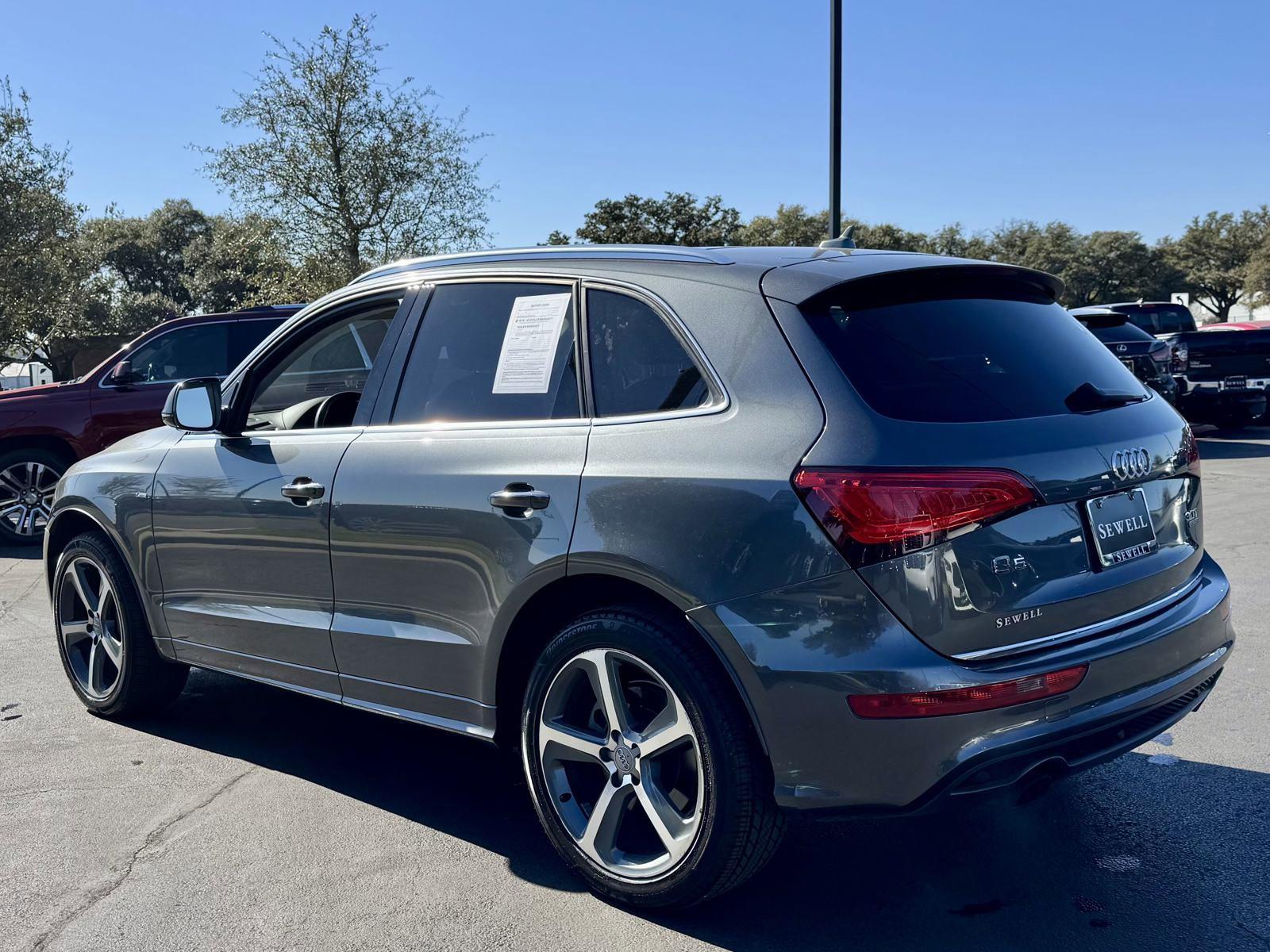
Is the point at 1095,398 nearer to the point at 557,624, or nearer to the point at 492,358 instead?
the point at 557,624

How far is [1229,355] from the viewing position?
51.1 feet

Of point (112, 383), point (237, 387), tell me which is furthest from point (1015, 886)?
point (112, 383)

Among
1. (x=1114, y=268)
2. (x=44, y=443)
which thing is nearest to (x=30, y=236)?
(x=44, y=443)

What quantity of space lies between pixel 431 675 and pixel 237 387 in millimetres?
1472

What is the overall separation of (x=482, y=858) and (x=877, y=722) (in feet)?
4.96

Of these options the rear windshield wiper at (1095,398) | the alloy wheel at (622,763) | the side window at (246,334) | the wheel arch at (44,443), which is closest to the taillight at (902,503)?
the rear windshield wiper at (1095,398)

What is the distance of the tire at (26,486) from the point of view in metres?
10.3

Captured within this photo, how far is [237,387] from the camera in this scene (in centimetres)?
434

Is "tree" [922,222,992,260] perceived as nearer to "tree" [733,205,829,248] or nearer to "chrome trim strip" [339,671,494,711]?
"tree" [733,205,829,248]

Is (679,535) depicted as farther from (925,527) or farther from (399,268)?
(399,268)

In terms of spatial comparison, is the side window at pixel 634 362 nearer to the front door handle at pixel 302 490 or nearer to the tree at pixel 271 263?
the front door handle at pixel 302 490

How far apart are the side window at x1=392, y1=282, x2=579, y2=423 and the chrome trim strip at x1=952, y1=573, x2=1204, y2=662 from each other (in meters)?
1.31

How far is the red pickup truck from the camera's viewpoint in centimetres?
1029

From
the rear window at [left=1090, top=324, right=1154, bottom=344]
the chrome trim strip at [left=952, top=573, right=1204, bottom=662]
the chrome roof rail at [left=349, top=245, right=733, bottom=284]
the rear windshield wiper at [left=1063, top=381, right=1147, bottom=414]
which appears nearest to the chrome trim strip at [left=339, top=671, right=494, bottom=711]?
the chrome roof rail at [left=349, top=245, right=733, bottom=284]
